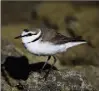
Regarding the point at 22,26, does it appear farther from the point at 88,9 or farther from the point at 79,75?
the point at 79,75

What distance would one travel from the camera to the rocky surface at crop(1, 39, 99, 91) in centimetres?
624

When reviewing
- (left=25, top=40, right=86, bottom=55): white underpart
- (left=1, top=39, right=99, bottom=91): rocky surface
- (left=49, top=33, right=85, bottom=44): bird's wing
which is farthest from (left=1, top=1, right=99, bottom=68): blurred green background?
(left=25, top=40, right=86, bottom=55): white underpart

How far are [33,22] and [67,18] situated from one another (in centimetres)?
141

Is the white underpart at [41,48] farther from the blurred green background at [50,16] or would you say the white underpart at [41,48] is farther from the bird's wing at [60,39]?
the blurred green background at [50,16]

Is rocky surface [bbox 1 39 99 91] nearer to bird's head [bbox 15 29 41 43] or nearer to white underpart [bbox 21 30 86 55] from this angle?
white underpart [bbox 21 30 86 55]

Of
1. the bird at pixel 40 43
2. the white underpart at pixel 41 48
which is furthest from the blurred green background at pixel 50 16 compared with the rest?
the white underpart at pixel 41 48

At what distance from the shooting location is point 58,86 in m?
6.23

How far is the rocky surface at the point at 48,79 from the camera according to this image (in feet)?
20.5

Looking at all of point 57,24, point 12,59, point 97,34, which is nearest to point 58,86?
point 12,59

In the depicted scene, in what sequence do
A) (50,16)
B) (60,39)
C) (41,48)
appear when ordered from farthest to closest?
A: (50,16) → (60,39) → (41,48)

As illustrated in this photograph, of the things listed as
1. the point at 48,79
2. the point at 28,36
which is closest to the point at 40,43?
the point at 28,36

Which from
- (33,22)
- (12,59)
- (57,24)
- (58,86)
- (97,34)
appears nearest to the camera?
(58,86)

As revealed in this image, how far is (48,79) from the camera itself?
6430 mm

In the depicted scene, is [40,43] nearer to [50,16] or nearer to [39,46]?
[39,46]
